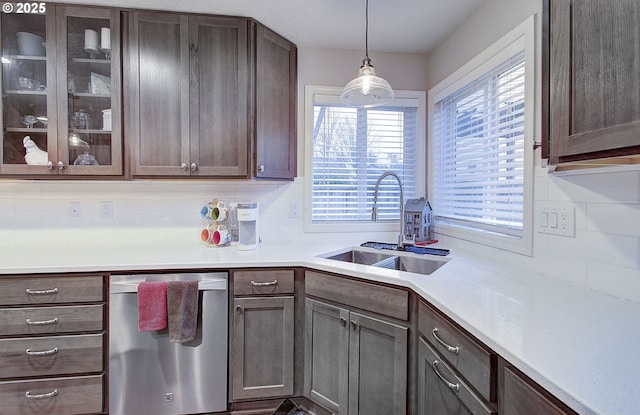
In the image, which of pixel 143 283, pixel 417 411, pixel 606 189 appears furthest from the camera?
pixel 143 283

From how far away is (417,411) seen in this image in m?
1.33

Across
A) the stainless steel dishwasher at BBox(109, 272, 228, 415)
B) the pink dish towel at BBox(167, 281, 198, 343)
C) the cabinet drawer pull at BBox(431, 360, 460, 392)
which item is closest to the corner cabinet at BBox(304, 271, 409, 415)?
the cabinet drawer pull at BBox(431, 360, 460, 392)

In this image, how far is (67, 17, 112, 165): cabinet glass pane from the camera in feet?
6.04

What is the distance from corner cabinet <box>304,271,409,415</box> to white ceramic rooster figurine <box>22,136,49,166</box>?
5.47 ft

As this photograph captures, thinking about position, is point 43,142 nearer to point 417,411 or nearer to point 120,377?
point 120,377

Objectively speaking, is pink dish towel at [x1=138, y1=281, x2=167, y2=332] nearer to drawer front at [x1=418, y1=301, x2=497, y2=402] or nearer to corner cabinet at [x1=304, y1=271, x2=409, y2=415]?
corner cabinet at [x1=304, y1=271, x2=409, y2=415]

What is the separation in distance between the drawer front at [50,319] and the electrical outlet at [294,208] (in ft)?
4.14

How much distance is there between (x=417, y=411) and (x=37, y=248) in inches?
94.5

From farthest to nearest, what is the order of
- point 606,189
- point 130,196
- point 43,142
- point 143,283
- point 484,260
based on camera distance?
point 130,196 < point 43,142 < point 484,260 < point 143,283 < point 606,189

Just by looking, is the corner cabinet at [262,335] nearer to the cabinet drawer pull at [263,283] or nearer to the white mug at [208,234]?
the cabinet drawer pull at [263,283]

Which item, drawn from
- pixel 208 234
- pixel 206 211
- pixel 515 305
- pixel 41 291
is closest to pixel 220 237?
pixel 208 234

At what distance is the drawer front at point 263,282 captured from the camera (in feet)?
5.63

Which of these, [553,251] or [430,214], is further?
[430,214]

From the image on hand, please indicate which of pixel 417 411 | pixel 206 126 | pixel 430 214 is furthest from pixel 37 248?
pixel 430 214
